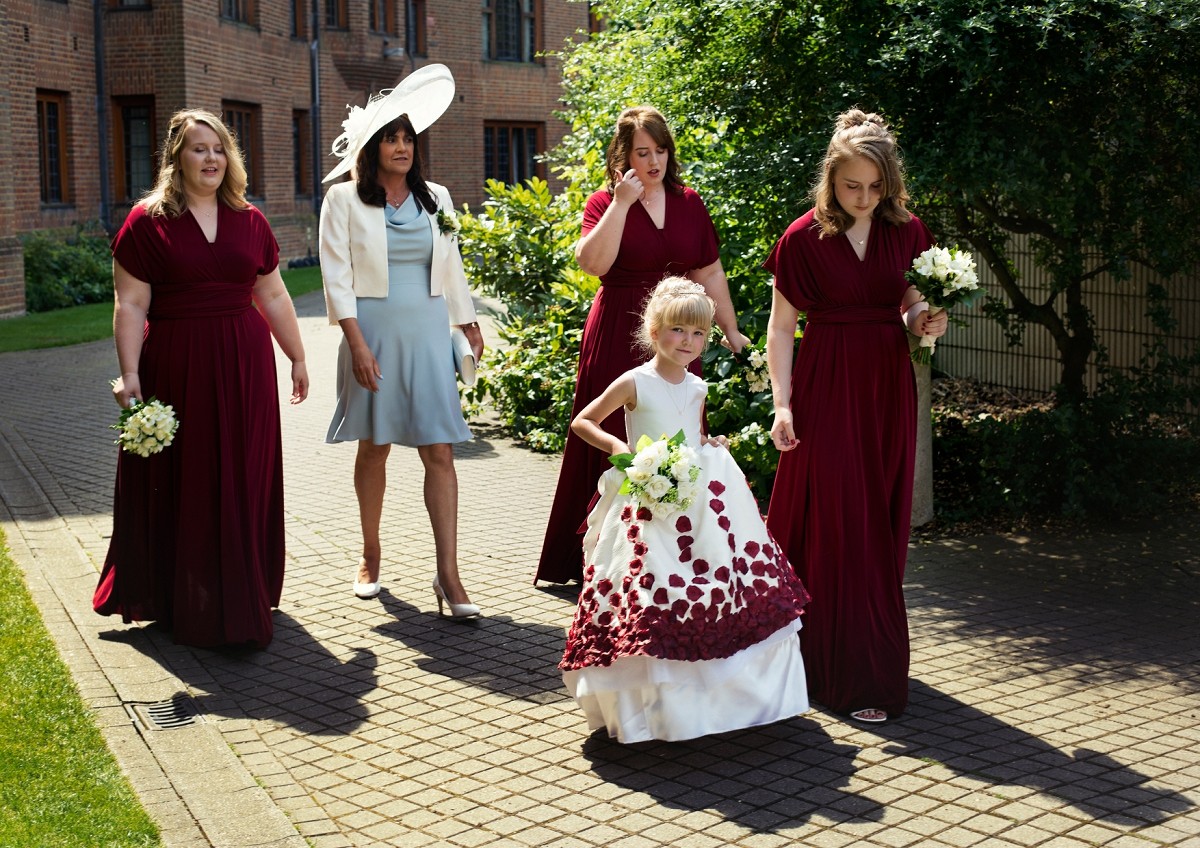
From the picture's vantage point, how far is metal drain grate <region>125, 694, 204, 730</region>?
→ 16.6 ft

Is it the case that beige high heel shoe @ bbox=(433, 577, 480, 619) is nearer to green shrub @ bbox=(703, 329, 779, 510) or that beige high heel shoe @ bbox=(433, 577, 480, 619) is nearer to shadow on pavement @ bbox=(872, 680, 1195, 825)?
shadow on pavement @ bbox=(872, 680, 1195, 825)

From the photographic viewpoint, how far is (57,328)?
18.5 m

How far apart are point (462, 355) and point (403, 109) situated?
1101 mm

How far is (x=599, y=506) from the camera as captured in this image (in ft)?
16.5

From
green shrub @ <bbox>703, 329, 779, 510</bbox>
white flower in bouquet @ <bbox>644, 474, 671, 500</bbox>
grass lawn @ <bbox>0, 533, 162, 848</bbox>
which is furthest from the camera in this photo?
green shrub @ <bbox>703, 329, 779, 510</bbox>

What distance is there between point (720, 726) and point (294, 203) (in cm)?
2821

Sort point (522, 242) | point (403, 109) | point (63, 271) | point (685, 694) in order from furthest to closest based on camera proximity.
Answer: point (63, 271) → point (522, 242) → point (403, 109) → point (685, 694)

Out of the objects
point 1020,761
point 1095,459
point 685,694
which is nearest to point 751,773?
point 685,694

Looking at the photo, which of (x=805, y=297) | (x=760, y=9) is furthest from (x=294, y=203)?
(x=805, y=297)

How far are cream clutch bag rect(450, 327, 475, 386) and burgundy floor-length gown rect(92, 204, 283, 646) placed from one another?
87 centimetres

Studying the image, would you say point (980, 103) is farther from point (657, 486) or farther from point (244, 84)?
point (244, 84)

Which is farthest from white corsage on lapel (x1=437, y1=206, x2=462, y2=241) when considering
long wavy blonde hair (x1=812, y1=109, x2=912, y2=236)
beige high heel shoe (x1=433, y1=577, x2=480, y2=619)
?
long wavy blonde hair (x1=812, y1=109, x2=912, y2=236)

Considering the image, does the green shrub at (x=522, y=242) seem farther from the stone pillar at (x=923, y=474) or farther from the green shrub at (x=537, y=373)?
the stone pillar at (x=923, y=474)

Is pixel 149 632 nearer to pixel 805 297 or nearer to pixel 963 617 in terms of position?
pixel 805 297
